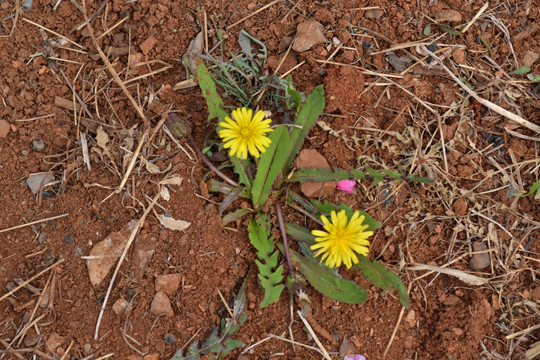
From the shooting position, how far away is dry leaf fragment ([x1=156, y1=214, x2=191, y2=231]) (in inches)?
110

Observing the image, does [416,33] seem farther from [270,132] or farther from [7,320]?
[7,320]

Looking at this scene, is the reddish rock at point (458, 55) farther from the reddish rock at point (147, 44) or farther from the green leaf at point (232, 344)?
the green leaf at point (232, 344)

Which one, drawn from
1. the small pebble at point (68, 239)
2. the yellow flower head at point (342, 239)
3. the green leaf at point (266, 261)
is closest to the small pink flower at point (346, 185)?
the yellow flower head at point (342, 239)

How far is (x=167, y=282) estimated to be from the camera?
2734 millimetres

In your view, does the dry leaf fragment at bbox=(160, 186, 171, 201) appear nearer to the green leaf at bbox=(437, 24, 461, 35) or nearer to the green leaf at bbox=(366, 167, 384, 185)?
the green leaf at bbox=(366, 167, 384, 185)

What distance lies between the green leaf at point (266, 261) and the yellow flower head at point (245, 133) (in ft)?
1.43

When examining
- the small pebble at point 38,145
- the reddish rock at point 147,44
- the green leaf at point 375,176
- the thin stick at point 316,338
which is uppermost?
the reddish rock at point 147,44

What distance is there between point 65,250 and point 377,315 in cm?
184

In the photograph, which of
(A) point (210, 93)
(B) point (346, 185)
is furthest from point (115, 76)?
(B) point (346, 185)

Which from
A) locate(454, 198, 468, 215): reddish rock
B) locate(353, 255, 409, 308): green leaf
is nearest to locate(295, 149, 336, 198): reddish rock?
locate(353, 255, 409, 308): green leaf

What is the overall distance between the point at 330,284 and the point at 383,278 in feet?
0.98

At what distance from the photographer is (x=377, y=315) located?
9.26 feet

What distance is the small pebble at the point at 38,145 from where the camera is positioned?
9.47ft

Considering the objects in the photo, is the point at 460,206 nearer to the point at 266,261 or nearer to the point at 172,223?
the point at 266,261
